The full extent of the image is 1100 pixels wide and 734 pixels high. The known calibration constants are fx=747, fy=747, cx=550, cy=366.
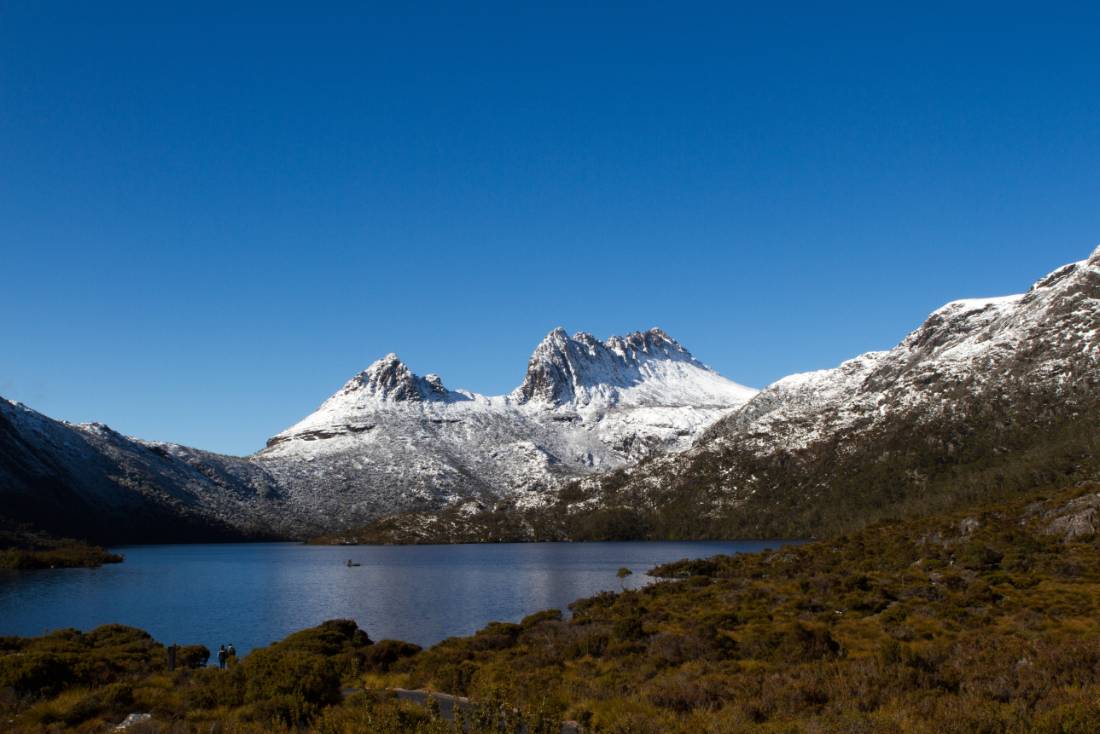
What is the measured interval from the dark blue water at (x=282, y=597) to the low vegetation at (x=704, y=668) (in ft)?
41.9

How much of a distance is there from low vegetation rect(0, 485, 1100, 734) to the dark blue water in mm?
12779

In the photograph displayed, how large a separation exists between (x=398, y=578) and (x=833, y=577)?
3309 inches

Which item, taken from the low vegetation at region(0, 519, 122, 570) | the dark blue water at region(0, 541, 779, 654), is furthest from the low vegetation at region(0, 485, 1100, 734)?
the low vegetation at region(0, 519, 122, 570)

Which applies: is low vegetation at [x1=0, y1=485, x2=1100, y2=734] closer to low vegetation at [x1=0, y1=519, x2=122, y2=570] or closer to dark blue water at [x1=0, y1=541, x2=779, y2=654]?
dark blue water at [x1=0, y1=541, x2=779, y2=654]

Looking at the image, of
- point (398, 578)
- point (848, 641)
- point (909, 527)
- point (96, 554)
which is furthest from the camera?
point (96, 554)

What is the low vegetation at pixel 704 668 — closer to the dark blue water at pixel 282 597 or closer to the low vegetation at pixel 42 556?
the dark blue water at pixel 282 597

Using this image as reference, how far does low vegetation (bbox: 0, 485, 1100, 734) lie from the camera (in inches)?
759

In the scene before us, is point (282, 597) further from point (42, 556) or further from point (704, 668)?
point (42, 556)

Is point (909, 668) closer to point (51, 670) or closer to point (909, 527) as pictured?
point (51, 670)

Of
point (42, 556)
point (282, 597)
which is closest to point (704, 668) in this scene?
point (282, 597)

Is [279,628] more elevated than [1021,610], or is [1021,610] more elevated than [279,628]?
[1021,610]

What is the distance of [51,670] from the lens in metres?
30.2

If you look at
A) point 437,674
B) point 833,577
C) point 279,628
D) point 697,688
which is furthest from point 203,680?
point 833,577

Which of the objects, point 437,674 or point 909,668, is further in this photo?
point 437,674
